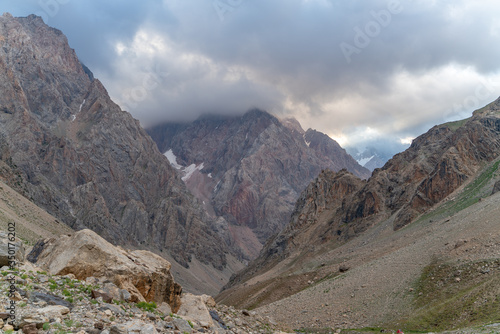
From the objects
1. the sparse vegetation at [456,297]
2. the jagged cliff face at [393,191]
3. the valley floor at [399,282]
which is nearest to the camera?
the sparse vegetation at [456,297]

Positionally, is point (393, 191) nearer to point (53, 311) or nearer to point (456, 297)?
point (456, 297)

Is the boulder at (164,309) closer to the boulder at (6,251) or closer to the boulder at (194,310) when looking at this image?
the boulder at (194,310)

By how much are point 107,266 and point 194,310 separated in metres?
5.93

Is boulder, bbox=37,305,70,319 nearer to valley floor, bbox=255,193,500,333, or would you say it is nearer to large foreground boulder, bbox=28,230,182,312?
large foreground boulder, bbox=28,230,182,312

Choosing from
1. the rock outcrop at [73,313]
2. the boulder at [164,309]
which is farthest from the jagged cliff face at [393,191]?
the rock outcrop at [73,313]

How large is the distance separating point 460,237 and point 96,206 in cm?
17481

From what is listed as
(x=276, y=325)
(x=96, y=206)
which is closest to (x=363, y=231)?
(x=276, y=325)

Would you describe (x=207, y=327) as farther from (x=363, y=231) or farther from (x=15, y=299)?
(x=363, y=231)

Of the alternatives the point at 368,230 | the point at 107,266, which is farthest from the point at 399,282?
the point at 368,230

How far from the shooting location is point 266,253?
5281 inches

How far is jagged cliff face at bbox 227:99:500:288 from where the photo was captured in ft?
294

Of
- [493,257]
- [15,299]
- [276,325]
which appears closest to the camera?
[15,299]

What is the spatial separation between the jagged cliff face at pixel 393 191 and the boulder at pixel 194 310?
231 feet

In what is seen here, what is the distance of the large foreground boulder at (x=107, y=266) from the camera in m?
18.9
